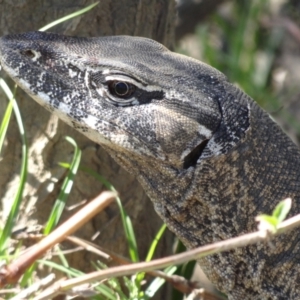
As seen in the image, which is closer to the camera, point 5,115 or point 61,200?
point 5,115

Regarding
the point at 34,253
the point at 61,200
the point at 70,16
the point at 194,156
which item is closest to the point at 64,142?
the point at 61,200

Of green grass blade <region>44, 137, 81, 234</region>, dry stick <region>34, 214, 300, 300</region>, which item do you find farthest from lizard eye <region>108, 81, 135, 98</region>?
dry stick <region>34, 214, 300, 300</region>

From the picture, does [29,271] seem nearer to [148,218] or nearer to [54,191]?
[54,191]

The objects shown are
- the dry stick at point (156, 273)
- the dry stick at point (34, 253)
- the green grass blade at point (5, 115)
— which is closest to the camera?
the dry stick at point (34, 253)

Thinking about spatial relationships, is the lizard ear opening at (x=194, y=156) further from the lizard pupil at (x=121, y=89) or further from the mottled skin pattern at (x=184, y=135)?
the lizard pupil at (x=121, y=89)

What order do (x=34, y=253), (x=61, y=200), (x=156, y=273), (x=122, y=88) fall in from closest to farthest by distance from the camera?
(x=34, y=253), (x=122, y=88), (x=61, y=200), (x=156, y=273)

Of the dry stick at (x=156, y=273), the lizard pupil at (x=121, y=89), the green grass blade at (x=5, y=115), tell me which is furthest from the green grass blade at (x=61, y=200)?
the lizard pupil at (x=121, y=89)

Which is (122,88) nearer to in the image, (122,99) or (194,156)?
(122,99)
